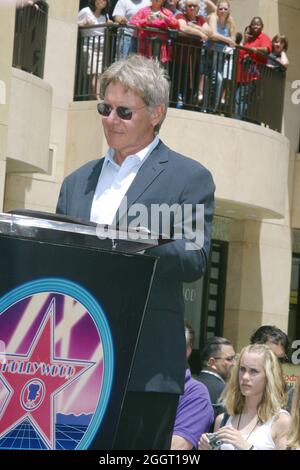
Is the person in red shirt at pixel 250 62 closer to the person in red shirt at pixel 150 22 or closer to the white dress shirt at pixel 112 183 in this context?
the person in red shirt at pixel 150 22

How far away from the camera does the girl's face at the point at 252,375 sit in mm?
7055

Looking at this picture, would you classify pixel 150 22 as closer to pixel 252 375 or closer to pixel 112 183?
pixel 252 375

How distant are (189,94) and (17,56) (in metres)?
2.80

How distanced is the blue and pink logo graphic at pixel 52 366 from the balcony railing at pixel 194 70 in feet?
42.5

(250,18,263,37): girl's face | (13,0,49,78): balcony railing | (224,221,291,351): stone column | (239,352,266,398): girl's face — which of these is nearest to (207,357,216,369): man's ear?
(239,352,266,398): girl's face

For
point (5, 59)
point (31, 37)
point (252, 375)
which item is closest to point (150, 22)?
point (31, 37)

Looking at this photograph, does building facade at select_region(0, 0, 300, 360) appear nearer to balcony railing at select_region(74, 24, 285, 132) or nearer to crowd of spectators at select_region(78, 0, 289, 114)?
balcony railing at select_region(74, 24, 285, 132)

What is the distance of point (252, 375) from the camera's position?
7.12m

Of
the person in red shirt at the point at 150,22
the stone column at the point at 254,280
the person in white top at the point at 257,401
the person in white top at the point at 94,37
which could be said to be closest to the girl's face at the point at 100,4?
the person in white top at the point at 94,37

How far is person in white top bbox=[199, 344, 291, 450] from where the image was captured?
673 centimetres

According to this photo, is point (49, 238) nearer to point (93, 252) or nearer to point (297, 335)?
point (93, 252)

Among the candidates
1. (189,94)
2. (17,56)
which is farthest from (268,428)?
(189,94)

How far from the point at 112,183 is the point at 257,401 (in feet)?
9.92

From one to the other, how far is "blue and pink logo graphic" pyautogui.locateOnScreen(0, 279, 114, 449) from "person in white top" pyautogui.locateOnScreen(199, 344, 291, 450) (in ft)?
10.2
